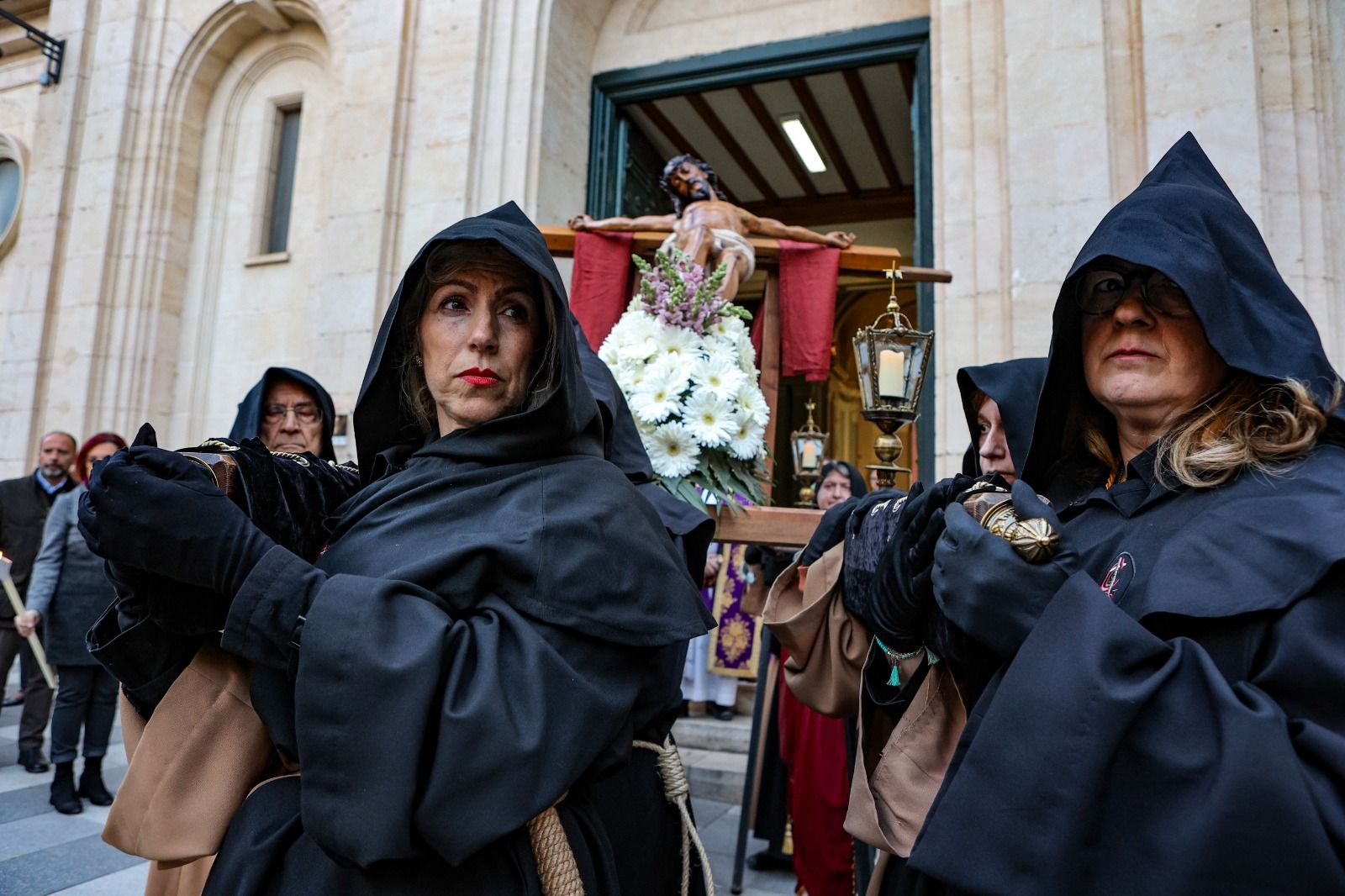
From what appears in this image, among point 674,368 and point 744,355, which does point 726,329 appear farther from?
point 674,368

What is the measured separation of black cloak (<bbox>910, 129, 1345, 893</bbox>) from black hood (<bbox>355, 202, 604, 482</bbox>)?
0.85 m

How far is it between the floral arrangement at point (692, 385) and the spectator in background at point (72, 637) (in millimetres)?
3271

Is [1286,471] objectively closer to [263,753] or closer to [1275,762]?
[1275,762]

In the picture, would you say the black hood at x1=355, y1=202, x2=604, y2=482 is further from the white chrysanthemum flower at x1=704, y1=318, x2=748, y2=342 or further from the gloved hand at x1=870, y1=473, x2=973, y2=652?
the white chrysanthemum flower at x1=704, y1=318, x2=748, y2=342

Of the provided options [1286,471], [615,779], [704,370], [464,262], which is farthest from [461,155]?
[1286,471]

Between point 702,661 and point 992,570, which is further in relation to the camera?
point 702,661

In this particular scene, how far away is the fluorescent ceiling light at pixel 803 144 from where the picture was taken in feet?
31.4

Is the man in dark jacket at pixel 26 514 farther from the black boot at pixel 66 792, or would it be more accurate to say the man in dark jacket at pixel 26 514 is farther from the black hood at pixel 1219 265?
the black hood at pixel 1219 265

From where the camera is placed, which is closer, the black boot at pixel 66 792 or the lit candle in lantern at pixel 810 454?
the black boot at pixel 66 792

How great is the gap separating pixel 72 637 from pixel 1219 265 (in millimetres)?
5586

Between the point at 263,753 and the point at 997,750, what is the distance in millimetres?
1226

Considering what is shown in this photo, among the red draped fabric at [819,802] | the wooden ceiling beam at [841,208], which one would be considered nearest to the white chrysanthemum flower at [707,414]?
the red draped fabric at [819,802]

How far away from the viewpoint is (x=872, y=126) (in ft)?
31.7

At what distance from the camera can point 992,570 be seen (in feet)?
4.19
